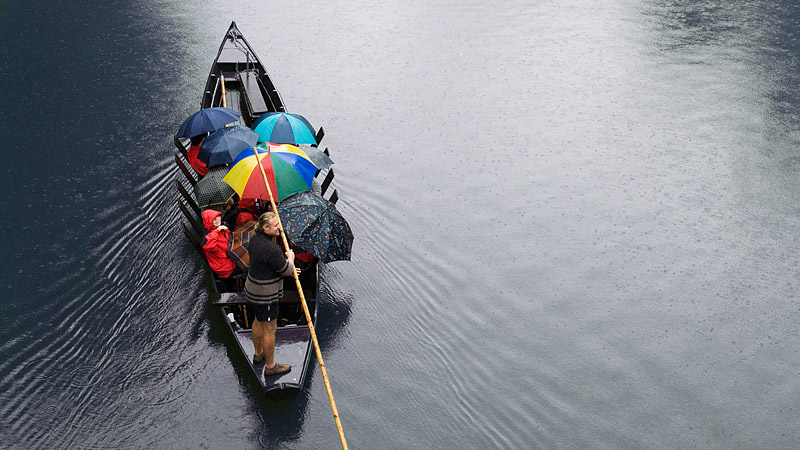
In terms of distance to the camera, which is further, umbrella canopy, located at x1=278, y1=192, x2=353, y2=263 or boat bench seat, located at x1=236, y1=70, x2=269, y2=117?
boat bench seat, located at x1=236, y1=70, x2=269, y2=117

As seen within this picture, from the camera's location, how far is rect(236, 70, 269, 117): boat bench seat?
13406 millimetres

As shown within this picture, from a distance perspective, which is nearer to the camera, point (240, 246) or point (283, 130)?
point (240, 246)

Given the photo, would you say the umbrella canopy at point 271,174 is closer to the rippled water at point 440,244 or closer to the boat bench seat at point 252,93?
the rippled water at point 440,244

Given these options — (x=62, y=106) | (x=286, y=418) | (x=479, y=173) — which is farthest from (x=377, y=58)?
(x=286, y=418)

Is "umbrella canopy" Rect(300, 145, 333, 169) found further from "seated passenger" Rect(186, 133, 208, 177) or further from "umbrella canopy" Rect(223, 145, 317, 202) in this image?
"seated passenger" Rect(186, 133, 208, 177)

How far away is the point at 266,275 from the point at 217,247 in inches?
71.2

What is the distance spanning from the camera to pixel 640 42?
1936 centimetres

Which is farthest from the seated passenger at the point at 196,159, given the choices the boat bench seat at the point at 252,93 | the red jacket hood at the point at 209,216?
the red jacket hood at the point at 209,216

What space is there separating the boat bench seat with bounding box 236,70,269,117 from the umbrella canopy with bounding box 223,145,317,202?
366 cm

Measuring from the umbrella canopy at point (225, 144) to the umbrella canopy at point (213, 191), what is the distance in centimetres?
31

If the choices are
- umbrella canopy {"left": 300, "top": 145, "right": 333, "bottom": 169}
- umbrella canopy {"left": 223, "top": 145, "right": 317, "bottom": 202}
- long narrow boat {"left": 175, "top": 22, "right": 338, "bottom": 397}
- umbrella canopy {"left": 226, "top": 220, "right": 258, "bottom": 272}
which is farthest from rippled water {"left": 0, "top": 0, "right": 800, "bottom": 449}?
umbrella canopy {"left": 223, "top": 145, "right": 317, "bottom": 202}

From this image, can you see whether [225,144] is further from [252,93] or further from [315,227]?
[252,93]

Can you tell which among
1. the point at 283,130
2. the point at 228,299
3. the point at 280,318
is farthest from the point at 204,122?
the point at 280,318

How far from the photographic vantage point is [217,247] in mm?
9031
